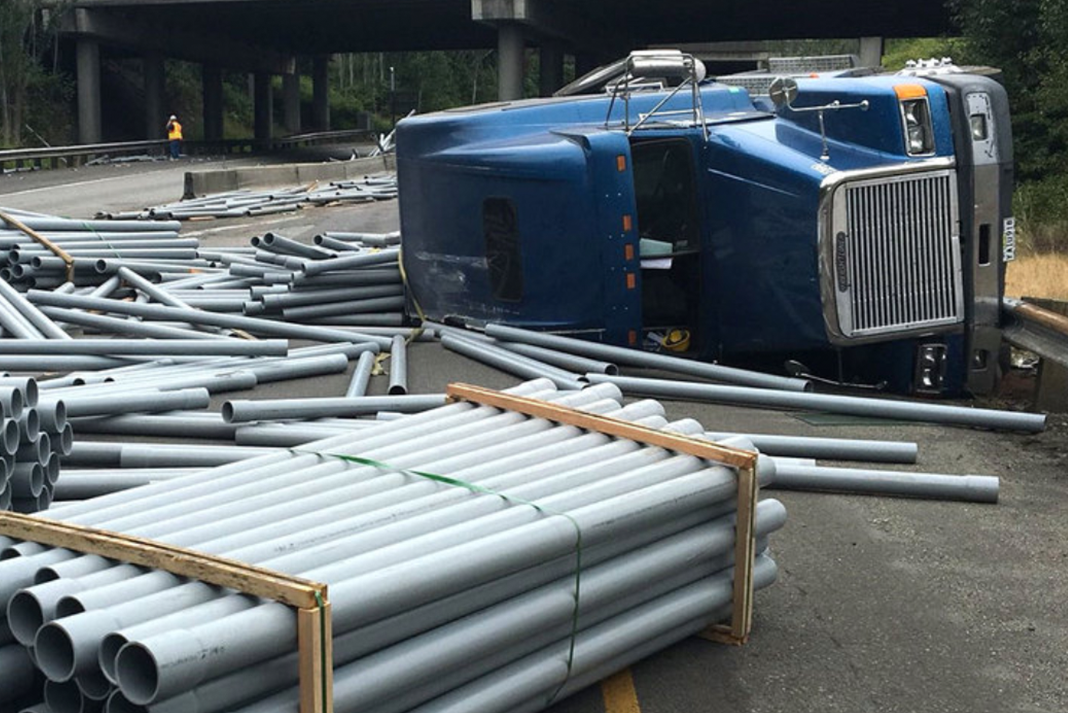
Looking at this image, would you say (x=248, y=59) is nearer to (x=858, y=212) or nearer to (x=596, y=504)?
(x=858, y=212)

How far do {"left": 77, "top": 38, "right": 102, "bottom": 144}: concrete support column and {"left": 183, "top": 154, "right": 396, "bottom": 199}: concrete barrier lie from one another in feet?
84.0

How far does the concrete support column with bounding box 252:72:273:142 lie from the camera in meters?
75.2

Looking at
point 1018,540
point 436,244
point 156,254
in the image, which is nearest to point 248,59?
point 156,254

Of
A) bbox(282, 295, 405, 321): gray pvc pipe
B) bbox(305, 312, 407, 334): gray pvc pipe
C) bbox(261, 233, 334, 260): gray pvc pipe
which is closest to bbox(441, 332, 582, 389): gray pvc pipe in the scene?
bbox(305, 312, 407, 334): gray pvc pipe

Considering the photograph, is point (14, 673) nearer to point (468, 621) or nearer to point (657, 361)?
point (468, 621)

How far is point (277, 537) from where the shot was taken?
5238mm

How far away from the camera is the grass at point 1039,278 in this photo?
19141 mm

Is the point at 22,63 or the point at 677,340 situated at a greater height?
the point at 22,63

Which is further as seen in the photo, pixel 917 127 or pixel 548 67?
pixel 548 67

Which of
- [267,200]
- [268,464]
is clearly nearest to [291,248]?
[268,464]

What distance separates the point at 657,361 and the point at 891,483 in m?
3.49

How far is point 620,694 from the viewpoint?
6.10m

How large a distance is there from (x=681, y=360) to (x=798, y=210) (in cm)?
162

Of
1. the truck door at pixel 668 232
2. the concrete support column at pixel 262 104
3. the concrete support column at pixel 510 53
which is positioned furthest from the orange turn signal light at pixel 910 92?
the concrete support column at pixel 262 104
